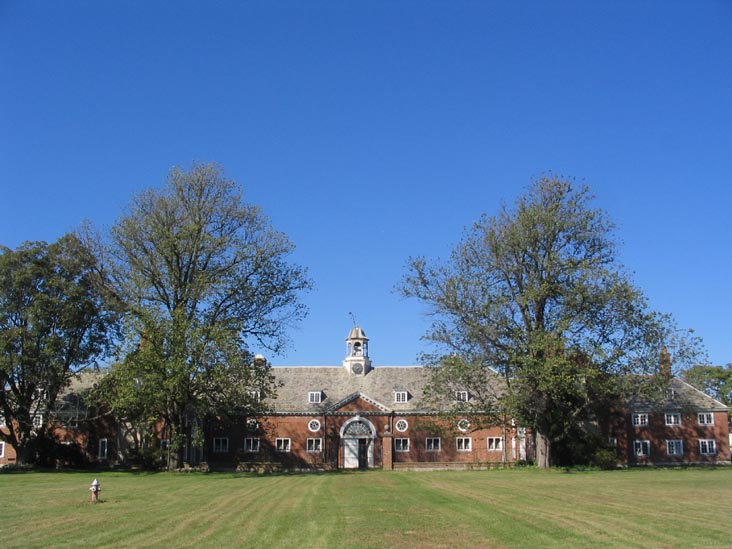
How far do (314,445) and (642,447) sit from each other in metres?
26.9

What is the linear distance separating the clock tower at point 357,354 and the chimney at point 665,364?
87.6 ft

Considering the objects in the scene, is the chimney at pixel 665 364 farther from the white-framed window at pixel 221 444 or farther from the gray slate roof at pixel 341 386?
the white-framed window at pixel 221 444

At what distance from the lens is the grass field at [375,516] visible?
1569 cm

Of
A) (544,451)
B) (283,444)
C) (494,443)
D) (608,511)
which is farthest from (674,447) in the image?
(608,511)

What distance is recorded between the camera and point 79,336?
49.8 m

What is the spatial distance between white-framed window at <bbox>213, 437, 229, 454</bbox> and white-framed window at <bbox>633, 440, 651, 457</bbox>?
3330 centimetres

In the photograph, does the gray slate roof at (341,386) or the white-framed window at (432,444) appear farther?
the gray slate roof at (341,386)

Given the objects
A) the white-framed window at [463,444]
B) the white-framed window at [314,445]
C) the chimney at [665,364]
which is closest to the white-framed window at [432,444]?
the white-framed window at [463,444]

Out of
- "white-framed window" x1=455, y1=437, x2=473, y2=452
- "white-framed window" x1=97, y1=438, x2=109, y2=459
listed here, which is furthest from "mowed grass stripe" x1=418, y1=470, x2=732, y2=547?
"white-framed window" x1=97, y1=438, x2=109, y2=459

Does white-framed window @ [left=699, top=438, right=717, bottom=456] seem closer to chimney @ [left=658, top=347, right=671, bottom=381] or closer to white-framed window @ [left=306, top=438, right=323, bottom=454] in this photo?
chimney @ [left=658, top=347, right=671, bottom=381]

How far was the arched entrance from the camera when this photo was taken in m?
58.3

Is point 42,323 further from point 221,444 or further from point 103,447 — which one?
point 221,444

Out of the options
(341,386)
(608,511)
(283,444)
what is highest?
(341,386)

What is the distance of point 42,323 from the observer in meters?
47.1
